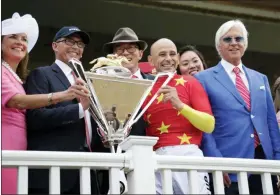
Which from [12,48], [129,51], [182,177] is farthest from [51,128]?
[129,51]

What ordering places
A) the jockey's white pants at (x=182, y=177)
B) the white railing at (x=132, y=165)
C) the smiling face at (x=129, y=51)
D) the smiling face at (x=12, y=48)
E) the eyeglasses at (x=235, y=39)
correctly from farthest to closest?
the smiling face at (x=129, y=51), the eyeglasses at (x=235, y=39), the smiling face at (x=12, y=48), the jockey's white pants at (x=182, y=177), the white railing at (x=132, y=165)

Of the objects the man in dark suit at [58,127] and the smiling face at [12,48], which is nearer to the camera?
the man in dark suit at [58,127]

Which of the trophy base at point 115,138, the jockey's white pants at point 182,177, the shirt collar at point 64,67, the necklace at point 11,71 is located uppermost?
the shirt collar at point 64,67

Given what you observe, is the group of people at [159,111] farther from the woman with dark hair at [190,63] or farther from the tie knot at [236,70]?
the woman with dark hair at [190,63]

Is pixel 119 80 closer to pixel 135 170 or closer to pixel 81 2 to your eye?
pixel 135 170

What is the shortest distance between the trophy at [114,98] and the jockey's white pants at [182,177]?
0.26 meters

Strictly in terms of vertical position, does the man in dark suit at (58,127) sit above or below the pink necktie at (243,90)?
below

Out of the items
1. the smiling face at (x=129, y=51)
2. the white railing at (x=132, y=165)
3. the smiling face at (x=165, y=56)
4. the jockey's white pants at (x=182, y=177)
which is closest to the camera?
the white railing at (x=132, y=165)

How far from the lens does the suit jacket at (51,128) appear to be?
106 inches

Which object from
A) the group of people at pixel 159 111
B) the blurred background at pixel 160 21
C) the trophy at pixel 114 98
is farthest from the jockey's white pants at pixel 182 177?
the blurred background at pixel 160 21

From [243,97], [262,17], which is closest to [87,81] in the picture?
[243,97]

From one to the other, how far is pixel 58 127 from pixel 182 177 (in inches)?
27.0

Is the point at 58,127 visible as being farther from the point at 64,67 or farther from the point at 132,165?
the point at 132,165

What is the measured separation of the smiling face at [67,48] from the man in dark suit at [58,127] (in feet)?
0.31
